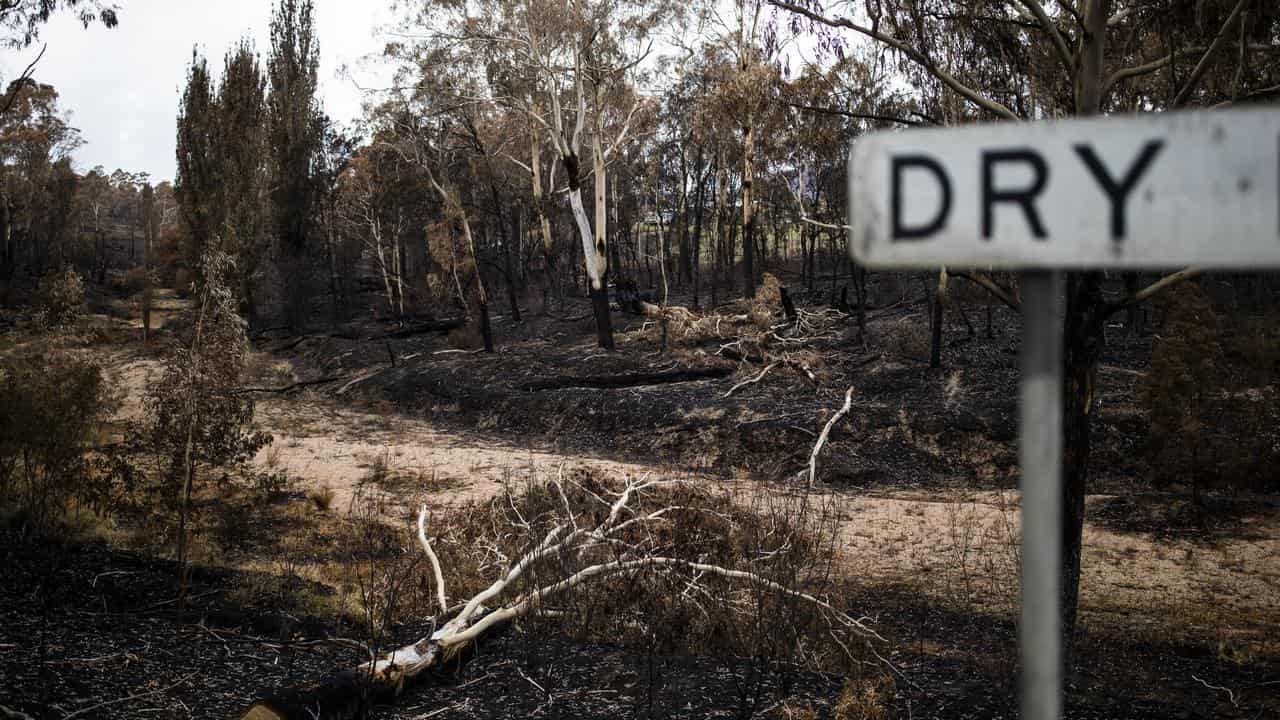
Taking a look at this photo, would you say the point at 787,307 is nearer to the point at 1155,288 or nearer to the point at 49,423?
the point at 49,423

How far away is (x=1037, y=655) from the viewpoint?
1.09 metres

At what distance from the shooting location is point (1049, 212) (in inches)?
42.0

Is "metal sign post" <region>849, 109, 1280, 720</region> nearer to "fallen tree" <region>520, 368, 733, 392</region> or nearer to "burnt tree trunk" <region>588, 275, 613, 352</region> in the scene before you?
"fallen tree" <region>520, 368, 733, 392</region>

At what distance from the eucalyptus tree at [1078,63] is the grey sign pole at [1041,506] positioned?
13.4ft

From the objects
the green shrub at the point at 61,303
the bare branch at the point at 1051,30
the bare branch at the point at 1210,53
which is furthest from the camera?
the green shrub at the point at 61,303

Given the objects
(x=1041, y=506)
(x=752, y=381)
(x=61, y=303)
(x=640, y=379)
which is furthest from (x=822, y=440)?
(x=1041, y=506)

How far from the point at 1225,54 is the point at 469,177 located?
32997 mm

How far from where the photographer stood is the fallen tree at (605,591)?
4.55 m

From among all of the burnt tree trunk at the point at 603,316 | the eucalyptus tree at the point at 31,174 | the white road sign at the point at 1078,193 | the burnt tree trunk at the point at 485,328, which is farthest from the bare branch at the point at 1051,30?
the eucalyptus tree at the point at 31,174

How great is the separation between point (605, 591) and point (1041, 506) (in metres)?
5.25

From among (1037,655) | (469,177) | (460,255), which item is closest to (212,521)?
(1037,655)

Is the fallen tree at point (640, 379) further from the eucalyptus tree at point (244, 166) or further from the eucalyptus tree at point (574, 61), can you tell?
the eucalyptus tree at point (244, 166)

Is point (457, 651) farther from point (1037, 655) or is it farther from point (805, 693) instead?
point (1037, 655)

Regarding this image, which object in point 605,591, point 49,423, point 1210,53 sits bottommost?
point 605,591
